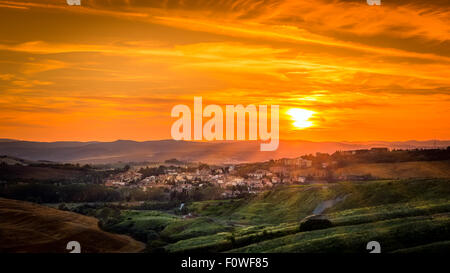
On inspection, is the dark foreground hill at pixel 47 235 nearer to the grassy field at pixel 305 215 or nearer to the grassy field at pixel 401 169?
the grassy field at pixel 305 215

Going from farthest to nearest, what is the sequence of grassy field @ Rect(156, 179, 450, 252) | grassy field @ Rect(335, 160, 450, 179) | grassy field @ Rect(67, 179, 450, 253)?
grassy field @ Rect(335, 160, 450, 179) → grassy field @ Rect(67, 179, 450, 253) → grassy field @ Rect(156, 179, 450, 252)

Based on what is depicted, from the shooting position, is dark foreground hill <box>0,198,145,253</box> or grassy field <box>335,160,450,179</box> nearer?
dark foreground hill <box>0,198,145,253</box>

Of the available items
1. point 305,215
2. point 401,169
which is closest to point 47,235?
point 305,215

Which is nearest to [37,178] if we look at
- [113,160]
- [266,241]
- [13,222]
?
[113,160]

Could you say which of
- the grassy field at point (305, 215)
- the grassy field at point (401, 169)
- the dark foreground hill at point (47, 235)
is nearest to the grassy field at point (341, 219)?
the grassy field at point (305, 215)

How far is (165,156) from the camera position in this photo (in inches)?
6127

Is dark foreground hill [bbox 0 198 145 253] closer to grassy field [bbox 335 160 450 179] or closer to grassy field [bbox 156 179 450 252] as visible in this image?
grassy field [bbox 156 179 450 252]

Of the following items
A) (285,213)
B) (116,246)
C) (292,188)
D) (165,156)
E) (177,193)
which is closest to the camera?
(116,246)

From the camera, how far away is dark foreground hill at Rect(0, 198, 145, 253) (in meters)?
46.2

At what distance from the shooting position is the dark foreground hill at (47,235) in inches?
1818

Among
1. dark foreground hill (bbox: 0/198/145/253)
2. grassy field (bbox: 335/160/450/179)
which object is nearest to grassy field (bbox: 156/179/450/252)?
dark foreground hill (bbox: 0/198/145/253)

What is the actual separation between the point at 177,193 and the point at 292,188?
31826 mm
